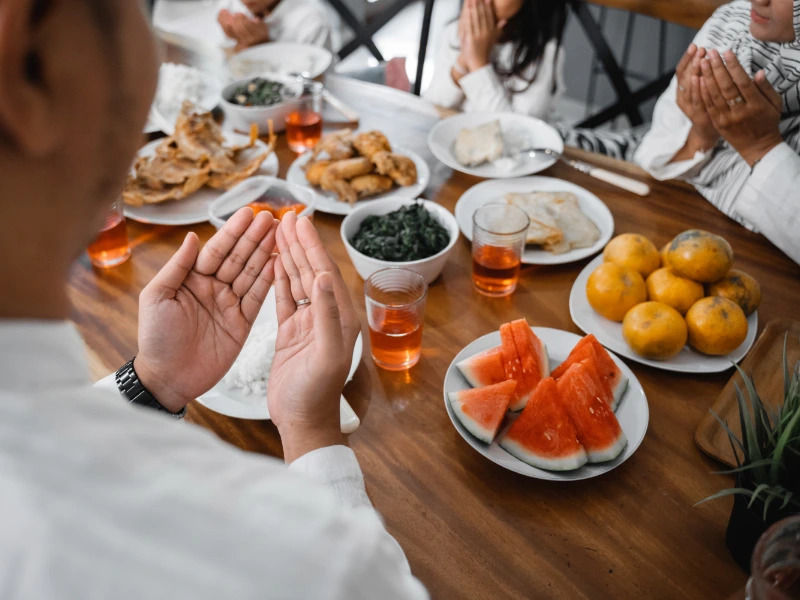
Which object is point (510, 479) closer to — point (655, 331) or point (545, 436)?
point (545, 436)

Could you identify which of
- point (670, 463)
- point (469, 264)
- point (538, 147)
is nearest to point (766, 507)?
point (670, 463)

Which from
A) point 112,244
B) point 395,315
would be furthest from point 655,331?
point 112,244

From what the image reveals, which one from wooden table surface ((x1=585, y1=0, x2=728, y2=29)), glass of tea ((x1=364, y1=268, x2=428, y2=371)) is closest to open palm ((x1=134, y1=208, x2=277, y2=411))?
glass of tea ((x1=364, y1=268, x2=428, y2=371))

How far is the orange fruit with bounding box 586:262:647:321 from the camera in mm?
1352

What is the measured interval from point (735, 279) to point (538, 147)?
2.80 feet

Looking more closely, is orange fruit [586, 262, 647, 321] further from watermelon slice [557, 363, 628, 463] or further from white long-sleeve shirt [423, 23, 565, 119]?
white long-sleeve shirt [423, 23, 565, 119]

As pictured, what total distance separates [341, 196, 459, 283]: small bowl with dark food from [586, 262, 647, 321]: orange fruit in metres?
0.34

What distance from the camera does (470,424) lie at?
1.12 meters

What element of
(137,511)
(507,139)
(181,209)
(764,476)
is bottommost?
(181,209)

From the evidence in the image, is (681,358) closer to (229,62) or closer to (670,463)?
(670,463)

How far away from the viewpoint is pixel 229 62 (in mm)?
2447

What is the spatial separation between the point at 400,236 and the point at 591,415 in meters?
0.63

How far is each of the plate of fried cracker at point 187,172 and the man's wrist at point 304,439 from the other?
0.91 metres

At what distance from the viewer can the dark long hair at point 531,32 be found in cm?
243
